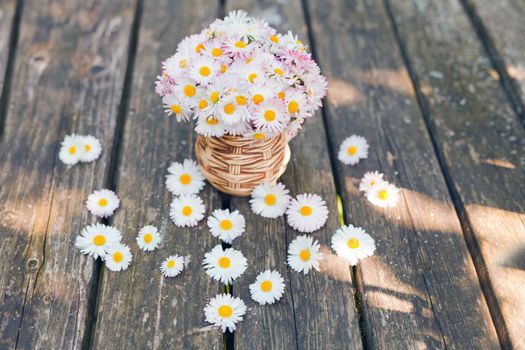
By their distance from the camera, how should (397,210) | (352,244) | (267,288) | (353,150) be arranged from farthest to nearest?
(353,150) → (397,210) → (352,244) → (267,288)

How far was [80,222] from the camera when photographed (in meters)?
1.63

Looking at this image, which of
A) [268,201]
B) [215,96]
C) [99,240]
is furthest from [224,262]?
[215,96]

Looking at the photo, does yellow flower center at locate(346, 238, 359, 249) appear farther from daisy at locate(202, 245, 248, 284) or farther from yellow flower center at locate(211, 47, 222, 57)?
yellow flower center at locate(211, 47, 222, 57)

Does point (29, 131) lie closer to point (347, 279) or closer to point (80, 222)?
point (80, 222)

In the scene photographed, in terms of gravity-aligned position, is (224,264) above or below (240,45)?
below

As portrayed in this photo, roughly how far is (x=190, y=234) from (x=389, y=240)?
56 centimetres

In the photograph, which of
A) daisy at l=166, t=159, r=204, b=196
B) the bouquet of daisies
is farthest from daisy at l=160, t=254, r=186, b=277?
the bouquet of daisies

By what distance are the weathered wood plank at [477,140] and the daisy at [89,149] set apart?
3.57 feet

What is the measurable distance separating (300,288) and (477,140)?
843 mm

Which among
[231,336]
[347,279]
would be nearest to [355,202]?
[347,279]

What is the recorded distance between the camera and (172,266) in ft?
4.96

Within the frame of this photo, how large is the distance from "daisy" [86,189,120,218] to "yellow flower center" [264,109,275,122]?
56cm

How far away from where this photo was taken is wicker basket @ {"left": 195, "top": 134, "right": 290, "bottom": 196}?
4.98 ft

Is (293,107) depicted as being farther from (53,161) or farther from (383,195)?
(53,161)
